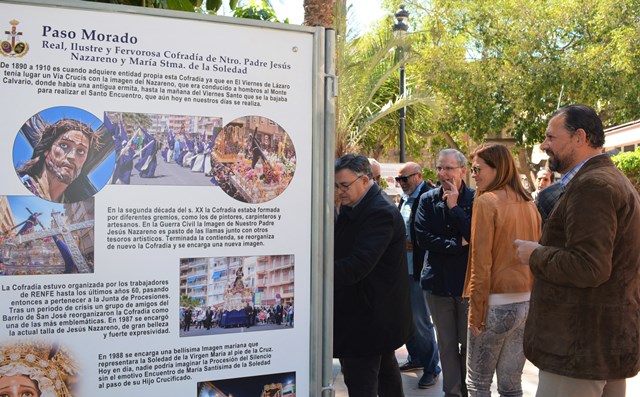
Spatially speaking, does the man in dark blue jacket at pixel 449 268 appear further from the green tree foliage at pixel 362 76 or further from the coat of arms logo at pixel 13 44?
the green tree foliage at pixel 362 76

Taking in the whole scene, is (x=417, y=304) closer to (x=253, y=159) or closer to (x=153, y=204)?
(x=253, y=159)

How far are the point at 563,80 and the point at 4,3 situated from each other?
73.7 feet

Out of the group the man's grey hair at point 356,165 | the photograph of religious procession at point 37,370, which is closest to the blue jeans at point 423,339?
the man's grey hair at point 356,165

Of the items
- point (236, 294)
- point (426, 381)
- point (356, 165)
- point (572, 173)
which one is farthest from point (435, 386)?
point (236, 294)

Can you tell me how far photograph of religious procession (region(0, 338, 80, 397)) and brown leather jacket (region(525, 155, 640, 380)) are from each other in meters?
1.96

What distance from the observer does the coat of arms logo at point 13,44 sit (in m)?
2.39

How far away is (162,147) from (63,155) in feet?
1.17

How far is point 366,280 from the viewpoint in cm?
387

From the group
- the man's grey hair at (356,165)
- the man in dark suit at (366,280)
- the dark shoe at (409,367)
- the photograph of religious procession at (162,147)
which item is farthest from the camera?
the dark shoe at (409,367)

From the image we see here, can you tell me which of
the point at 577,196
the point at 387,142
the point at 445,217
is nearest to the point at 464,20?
the point at 387,142

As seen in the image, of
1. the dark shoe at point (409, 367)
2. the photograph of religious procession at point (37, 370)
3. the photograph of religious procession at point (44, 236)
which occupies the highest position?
the photograph of religious procession at point (44, 236)

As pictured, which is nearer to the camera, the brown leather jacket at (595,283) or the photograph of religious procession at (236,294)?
the photograph of religious procession at (236,294)

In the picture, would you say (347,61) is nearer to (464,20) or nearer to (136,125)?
(464,20)

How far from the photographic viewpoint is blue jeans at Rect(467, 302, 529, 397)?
409 centimetres
